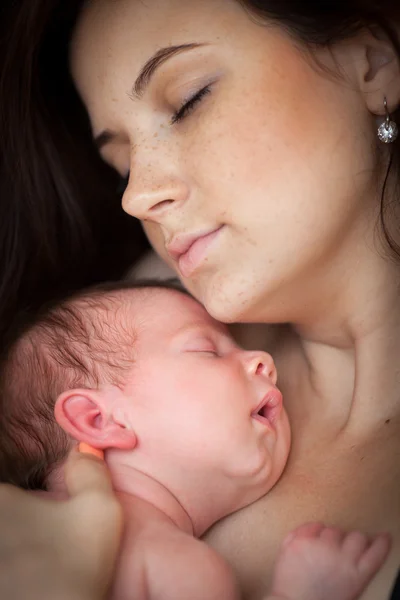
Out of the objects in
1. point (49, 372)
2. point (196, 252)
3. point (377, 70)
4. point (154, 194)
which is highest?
point (377, 70)

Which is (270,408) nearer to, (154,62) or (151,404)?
(151,404)

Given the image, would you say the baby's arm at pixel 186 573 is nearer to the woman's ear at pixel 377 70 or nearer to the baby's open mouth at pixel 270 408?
the baby's open mouth at pixel 270 408

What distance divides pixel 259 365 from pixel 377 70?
542 mm

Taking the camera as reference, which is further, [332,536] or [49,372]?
[49,372]

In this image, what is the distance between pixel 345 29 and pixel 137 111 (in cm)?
37

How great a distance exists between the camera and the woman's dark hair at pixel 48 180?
152cm

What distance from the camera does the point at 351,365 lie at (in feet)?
5.08

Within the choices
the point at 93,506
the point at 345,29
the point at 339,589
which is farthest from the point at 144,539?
the point at 345,29

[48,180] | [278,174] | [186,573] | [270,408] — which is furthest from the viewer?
[48,180]

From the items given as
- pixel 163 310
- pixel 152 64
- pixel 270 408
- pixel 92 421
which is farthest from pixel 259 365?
pixel 152 64

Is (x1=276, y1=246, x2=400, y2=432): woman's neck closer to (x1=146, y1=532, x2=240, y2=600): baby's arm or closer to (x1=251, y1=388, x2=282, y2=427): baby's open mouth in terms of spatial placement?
(x1=251, y1=388, x2=282, y2=427): baby's open mouth

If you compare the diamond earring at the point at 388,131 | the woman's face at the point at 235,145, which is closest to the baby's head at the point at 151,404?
the woman's face at the point at 235,145

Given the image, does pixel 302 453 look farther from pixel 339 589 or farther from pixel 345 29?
pixel 345 29

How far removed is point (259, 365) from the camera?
1.39 m
